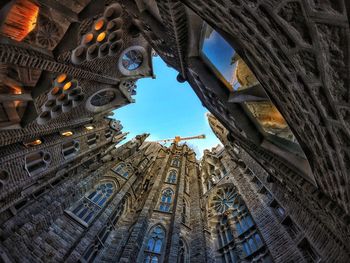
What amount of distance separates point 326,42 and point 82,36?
33.9 ft

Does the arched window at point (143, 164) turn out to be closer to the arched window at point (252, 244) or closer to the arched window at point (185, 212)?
the arched window at point (185, 212)

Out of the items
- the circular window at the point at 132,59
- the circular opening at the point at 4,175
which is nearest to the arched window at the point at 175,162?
the circular window at the point at 132,59

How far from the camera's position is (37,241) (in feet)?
36.1

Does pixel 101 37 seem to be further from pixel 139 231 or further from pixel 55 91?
pixel 139 231

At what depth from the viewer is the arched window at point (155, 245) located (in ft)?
47.8

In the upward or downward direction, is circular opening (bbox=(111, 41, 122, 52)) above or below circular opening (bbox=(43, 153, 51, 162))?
above

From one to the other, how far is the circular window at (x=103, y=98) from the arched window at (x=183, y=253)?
1177 centimetres

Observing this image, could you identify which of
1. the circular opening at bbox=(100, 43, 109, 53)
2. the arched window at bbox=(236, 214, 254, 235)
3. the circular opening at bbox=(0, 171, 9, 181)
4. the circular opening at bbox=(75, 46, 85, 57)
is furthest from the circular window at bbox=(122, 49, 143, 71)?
the arched window at bbox=(236, 214, 254, 235)

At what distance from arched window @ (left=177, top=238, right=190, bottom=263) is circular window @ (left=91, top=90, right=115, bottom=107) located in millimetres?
11772

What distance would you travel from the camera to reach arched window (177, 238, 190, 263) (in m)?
15.1

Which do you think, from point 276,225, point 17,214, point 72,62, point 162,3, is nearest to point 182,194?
point 276,225

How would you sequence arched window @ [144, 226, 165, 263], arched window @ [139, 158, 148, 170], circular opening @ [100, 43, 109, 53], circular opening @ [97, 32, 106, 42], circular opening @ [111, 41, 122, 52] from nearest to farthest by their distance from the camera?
1. circular opening @ [97, 32, 106, 42]
2. circular opening @ [100, 43, 109, 53]
3. circular opening @ [111, 41, 122, 52]
4. arched window @ [144, 226, 165, 263]
5. arched window @ [139, 158, 148, 170]

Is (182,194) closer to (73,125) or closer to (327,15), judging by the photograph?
(73,125)

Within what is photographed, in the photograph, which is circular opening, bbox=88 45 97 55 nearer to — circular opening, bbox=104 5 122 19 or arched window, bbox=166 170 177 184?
circular opening, bbox=104 5 122 19
